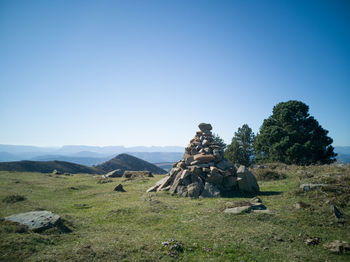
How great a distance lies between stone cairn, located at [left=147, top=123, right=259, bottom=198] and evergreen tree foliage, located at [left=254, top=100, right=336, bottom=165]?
97.4ft

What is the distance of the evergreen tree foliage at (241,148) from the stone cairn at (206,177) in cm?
4167

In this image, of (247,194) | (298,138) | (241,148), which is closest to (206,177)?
(247,194)

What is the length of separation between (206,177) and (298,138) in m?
36.6

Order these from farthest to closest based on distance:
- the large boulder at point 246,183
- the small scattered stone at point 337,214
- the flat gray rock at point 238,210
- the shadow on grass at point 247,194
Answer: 1. the large boulder at point 246,183
2. the shadow on grass at point 247,194
3. the flat gray rock at point 238,210
4. the small scattered stone at point 337,214

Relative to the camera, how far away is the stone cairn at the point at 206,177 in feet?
76.5

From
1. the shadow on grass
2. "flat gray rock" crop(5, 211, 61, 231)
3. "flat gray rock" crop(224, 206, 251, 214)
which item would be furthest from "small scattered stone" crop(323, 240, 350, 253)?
"flat gray rock" crop(5, 211, 61, 231)

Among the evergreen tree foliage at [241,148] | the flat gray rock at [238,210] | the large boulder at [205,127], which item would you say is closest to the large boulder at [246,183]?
the flat gray rock at [238,210]

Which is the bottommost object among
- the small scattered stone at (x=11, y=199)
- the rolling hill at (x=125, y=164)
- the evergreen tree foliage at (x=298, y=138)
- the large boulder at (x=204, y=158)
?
the rolling hill at (x=125, y=164)

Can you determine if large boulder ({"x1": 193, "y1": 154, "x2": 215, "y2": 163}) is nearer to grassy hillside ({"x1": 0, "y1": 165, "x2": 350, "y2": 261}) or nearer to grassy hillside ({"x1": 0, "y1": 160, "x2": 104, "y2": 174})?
grassy hillside ({"x1": 0, "y1": 165, "x2": 350, "y2": 261})

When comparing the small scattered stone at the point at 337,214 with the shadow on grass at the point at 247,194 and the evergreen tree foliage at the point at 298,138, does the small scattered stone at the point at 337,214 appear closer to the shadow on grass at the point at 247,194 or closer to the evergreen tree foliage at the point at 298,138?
the shadow on grass at the point at 247,194

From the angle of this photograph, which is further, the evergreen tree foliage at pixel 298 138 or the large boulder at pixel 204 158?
the evergreen tree foliage at pixel 298 138

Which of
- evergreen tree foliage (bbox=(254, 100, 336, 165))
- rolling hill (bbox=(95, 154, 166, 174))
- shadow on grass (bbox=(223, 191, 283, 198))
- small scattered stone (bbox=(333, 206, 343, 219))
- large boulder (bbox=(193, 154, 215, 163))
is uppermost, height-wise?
evergreen tree foliage (bbox=(254, 100, 336, 165))

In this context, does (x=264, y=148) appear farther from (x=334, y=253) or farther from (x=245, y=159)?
(x=334, y=253)

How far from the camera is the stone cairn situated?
23.3 meters
